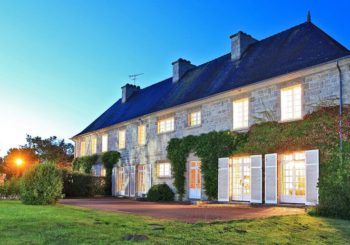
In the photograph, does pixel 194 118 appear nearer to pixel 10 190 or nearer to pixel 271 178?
pixel 271 178

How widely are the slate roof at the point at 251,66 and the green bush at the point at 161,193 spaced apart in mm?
4034

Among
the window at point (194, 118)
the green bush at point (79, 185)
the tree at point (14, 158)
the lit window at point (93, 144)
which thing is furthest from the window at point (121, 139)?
the tree at point (14, 158)

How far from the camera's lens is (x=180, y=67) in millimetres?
24016

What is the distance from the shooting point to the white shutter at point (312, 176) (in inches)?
520

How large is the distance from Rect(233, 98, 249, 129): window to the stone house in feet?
0.13

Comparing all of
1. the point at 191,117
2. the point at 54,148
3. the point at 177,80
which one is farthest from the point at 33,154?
the point at 191,117

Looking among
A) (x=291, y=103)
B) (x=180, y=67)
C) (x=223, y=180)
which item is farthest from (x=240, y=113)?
(x=180, y=67)

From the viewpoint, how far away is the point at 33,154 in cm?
3931

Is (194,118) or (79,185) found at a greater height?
(194,118)

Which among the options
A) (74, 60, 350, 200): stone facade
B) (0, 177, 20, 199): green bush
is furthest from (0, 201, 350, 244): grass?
(0, 177, 20, 199): green bush

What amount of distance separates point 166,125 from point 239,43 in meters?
5.49

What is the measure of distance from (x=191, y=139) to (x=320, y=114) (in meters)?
6.76

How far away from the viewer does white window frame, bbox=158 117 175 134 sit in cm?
2070

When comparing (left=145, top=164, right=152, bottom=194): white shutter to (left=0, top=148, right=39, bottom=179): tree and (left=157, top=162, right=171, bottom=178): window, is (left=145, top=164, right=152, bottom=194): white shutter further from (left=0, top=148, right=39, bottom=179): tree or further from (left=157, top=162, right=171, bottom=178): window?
(left=0, top=148, right=39, bottom=179): tree
